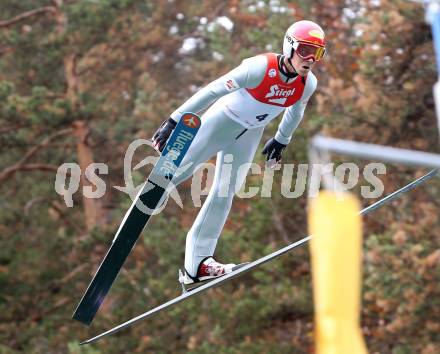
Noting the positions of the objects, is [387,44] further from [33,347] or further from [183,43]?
[183,43]

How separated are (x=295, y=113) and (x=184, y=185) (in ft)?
45.8

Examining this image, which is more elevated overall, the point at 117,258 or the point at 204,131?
the point at 204,131

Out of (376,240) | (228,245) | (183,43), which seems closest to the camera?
(376,240)

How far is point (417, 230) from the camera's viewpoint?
559 inches

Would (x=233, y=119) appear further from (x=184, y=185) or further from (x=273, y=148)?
(x=184, y=185)

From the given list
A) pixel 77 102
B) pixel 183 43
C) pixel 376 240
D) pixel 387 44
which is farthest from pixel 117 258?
pixel 183 43

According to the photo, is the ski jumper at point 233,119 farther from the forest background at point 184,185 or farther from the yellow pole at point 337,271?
the forest background at point 184,185

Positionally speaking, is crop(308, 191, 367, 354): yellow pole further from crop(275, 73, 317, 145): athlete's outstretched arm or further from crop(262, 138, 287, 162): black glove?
crop(262, 138, 287, 162): black glove

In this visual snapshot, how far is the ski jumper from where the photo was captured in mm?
6430

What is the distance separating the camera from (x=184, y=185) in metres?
20.7

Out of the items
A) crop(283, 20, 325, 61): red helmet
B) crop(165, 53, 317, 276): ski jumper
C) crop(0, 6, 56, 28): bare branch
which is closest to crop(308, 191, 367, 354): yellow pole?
crop(283, 20, 325, 61): red helmet

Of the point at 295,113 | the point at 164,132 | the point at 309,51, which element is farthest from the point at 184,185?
the point at 309,51

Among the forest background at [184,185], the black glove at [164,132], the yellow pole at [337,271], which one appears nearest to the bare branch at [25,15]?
the forest background at [184,185]

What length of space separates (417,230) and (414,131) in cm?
191
